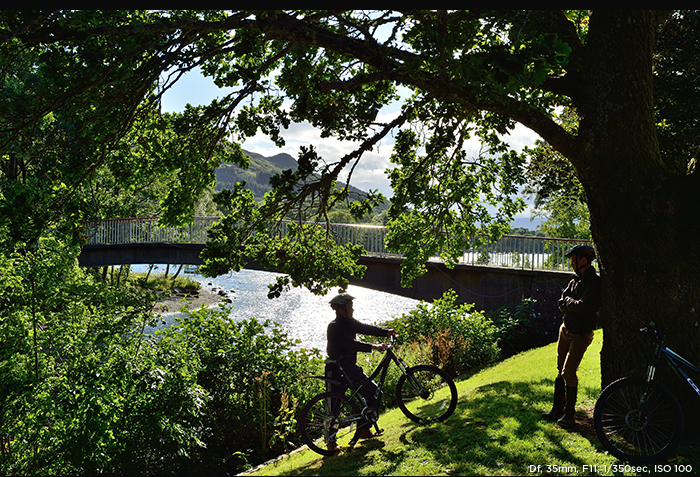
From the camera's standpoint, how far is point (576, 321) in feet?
17.2

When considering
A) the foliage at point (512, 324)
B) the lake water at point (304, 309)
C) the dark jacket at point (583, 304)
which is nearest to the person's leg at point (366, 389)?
the dark jacket at point (583, 304)

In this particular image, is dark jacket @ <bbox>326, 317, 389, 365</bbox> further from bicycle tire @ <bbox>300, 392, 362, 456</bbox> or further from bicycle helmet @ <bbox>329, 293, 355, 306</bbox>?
bicycle tire @ <bbox>300, 392, 362, 456</bbox>

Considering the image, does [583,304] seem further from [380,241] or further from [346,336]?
[380,241]

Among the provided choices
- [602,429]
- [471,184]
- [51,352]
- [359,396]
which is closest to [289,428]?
[359,396]

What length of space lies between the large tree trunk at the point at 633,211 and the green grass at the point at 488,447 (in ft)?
3.12

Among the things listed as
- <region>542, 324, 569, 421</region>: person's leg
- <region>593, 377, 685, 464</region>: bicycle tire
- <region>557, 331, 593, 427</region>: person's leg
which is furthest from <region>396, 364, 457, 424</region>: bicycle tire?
<region>593, 377, 685, 464</region>: bicycle tire

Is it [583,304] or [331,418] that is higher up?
[583,304]

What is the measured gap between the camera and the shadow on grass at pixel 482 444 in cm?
471

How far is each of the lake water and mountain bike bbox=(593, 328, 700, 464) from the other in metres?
19.5

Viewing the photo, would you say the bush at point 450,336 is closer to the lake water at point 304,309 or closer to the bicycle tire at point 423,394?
the bicycle tire at point 423,394


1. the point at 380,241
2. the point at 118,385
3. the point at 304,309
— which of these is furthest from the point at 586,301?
the point at 304,309

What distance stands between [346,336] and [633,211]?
A: 3615 millimetres

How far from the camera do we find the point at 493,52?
3908 mm

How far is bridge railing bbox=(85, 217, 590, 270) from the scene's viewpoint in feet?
51.7
